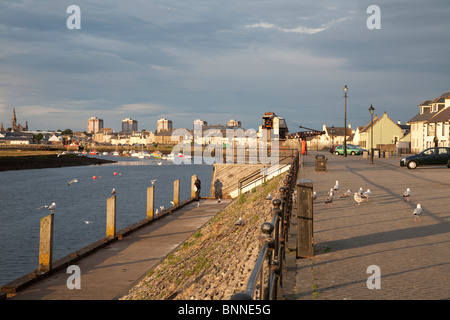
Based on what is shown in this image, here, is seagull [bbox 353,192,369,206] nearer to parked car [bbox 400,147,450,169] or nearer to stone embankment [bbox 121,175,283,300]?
stone embankment [bbox 121,175,283,300]

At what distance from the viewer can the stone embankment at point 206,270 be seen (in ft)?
34.9

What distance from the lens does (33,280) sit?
1522cm

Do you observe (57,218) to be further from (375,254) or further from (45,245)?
(375,254)

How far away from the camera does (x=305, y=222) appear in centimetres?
900

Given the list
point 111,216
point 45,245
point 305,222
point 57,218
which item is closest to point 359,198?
point 305,222

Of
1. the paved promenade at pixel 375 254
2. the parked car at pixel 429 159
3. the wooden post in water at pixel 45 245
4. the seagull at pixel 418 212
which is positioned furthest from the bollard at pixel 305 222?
the parked car at pixel 429 159

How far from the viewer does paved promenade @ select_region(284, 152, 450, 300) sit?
6816 millimetres

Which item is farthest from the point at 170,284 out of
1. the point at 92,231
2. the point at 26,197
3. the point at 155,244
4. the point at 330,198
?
the point at 26,197

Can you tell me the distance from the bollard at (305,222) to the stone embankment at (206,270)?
1.39m

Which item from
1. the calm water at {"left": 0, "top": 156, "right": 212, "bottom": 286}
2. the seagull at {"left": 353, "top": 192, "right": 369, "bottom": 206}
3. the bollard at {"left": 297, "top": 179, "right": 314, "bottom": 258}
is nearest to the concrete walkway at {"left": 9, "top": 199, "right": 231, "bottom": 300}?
the calm water at {"left": 0, "top": 156, "right": 212, "bottom": 286}

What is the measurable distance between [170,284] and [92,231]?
18.2 meters

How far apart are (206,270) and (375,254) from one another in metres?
5.74

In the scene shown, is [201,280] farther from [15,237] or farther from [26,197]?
[26,197]

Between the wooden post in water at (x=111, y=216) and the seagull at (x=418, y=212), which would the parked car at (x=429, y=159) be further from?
the seagull at (x=418, y=212)
